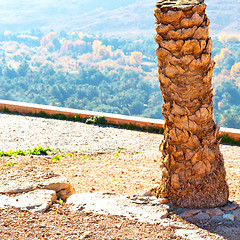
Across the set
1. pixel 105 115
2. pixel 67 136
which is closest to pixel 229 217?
pixel 67 136

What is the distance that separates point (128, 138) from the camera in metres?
8.19

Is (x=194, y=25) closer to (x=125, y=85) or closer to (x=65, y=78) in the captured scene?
(x=125, y=85)

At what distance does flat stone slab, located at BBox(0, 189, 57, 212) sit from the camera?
3.27 metres

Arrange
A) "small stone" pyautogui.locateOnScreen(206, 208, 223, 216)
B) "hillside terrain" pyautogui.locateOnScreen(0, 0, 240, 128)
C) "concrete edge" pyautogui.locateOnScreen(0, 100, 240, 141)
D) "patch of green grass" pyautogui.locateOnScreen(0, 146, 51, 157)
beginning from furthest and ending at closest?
"hillside terrain" pyautogui.locateOnScreen(0, 0, 240, 128)
"concrete edge" pyautogui.locateOnScreen(0, 100, 240, 141)
"patch of green grass" pyautogui.locateOnScreen(0, 146, 51, 157)
"small stone" pyautogui.locateOnScreen(206, 208, 223, 216)

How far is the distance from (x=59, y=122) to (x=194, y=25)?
6.89 m

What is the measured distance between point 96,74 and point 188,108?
4748 cm

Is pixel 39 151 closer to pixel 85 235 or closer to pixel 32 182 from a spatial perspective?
pixel 32 182

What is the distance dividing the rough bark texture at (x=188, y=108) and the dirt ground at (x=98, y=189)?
40cm

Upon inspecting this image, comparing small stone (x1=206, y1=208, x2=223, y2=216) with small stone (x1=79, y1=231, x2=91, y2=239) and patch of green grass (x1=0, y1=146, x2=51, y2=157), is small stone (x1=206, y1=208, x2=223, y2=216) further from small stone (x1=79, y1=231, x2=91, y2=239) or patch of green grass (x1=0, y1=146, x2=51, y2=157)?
patch of green grass (x1=0, y1=146, x2=51, y2=157)

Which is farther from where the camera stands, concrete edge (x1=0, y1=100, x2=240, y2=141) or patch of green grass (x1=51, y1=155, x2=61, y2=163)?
concrete edge (x1=0, y1=100, x2=240, y2=141)

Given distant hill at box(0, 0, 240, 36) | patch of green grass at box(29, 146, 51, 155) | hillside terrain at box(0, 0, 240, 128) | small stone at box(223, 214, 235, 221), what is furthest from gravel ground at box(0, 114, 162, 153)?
distant hill at box(0, 0, 240, 36)

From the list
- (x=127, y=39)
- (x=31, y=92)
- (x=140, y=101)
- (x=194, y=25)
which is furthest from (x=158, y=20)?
(x=127, y=39)

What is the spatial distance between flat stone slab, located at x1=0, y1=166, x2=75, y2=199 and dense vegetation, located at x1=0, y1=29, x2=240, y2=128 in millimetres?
22553

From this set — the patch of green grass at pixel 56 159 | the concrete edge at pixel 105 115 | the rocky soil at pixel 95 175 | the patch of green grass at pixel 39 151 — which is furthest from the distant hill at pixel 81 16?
the patch of green grass at pixel 56 159
